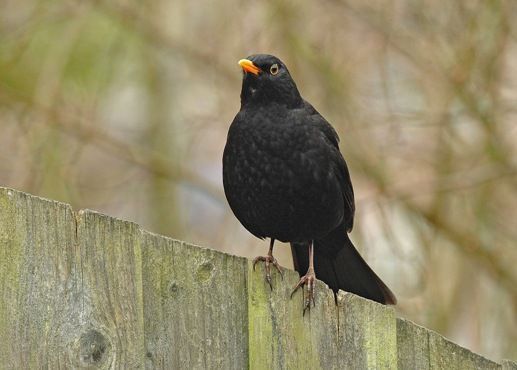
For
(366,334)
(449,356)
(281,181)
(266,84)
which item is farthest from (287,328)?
(266,84)

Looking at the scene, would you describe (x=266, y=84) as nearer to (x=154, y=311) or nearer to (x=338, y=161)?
(x=338, y=161)

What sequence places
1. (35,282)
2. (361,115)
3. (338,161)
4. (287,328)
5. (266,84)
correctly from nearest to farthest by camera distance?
1. (35,282)
2. (287,328)
3. (338,161)
4. (266,84)
5. (361,115)

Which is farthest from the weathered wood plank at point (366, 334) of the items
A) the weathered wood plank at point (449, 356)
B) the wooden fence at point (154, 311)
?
the weathered wood plank at point (449, 356)

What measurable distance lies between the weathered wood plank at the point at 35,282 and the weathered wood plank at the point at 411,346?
3.22 feet

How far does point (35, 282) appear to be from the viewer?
224 centimetres

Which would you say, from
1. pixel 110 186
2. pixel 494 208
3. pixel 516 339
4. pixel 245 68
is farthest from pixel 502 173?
pixel 110 186

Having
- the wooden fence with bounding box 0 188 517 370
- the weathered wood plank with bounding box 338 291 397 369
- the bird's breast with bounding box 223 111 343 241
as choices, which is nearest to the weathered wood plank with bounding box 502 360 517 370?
the wooden fence with bounding box 0 188 517 370

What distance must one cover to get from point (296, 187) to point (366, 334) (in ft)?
4.84

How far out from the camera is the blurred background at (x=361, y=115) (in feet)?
17.7

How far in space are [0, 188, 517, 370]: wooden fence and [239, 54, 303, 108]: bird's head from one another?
6.00 feet

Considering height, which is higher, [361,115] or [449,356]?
[361,115]

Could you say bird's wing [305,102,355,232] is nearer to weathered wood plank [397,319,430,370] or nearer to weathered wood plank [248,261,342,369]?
weathered wood plank [397,319,430,370]

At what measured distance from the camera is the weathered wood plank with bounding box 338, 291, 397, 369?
8.97ft

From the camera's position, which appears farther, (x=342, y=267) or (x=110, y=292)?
(x=342, y=267)
